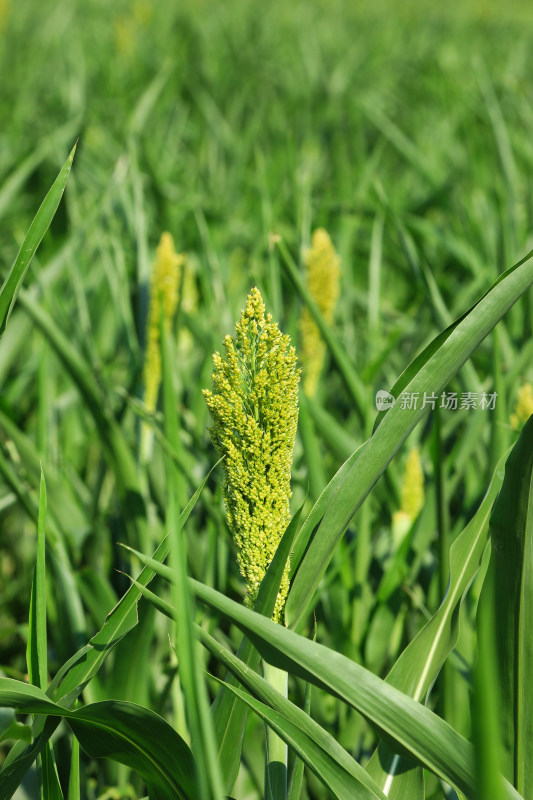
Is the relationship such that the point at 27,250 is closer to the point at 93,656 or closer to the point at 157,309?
the point at 93,656

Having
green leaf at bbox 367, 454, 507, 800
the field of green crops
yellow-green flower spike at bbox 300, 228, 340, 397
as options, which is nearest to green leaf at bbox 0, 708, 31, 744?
the field of green crops

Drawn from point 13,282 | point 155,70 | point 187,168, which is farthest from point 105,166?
point 13,282

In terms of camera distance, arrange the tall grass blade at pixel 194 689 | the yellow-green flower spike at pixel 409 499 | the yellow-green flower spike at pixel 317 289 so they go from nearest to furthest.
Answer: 1. the tall grass blade at pixel 194 689
2. the yellow-green flower spike at pixel 409 499
3. the yellow-green flower spike at pixel 317 289

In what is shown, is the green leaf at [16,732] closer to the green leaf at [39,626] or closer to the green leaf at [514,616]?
the green leaf at [39,626]

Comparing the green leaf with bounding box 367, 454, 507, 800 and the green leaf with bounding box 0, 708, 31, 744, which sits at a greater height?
the green leaf with bounding box 367, 454, 507, 800

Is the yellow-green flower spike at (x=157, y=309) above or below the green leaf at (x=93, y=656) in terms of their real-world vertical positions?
above

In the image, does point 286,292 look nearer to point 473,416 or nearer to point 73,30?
point 473,416

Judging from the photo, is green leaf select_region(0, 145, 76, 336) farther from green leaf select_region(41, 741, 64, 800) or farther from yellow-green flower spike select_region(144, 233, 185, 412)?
yellow-green flower spike select_region(144, 233, 185, 412)

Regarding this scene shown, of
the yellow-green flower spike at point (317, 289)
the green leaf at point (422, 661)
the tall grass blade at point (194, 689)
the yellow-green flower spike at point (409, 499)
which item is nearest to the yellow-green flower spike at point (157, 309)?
the yellow-green flower spike at point (317, 289)

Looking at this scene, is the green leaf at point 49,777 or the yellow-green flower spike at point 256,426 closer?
the yellow-green flower spike at point 256,426
